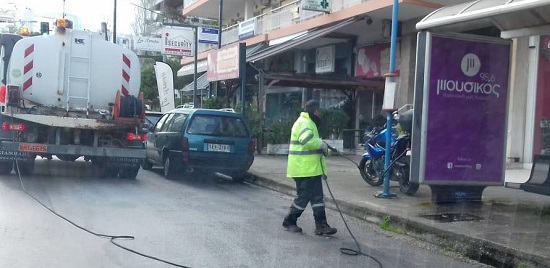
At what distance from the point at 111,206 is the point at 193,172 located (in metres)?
4.58

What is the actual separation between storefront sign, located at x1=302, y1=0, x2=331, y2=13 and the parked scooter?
27.6ft

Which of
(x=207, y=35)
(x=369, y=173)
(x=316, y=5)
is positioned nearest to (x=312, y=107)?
(x=369, y=173)

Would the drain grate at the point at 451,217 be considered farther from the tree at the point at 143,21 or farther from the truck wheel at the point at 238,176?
the tree at the point at 143,21

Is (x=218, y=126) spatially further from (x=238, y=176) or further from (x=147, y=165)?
(x=147, y=165)

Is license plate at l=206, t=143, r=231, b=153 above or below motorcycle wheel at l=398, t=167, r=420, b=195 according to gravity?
above

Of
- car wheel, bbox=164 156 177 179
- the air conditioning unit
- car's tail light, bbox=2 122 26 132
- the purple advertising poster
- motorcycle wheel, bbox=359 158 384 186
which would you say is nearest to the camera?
the purple advertising poster

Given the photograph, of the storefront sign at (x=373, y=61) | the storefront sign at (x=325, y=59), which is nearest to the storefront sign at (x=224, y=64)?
the storefront sign at (x=325, y=59)

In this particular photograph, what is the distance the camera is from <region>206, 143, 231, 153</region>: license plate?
13.6 metres

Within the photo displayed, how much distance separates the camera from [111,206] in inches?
394

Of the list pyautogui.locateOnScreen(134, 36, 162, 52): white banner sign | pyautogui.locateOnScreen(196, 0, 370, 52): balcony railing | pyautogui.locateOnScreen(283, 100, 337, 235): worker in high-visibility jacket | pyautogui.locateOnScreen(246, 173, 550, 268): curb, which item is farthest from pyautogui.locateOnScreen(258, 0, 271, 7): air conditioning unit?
pyautogui.locateOnScreen(283, 100, 337, 235): worker in high-visibility jacket

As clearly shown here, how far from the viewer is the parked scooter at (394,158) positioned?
37.6ft

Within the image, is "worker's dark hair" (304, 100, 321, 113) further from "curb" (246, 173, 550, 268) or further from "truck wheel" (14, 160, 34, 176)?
"truck wheel" (14, 160, 34, 176)

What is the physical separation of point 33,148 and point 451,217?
7770 mm

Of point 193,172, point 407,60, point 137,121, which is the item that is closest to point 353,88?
point 407,60
